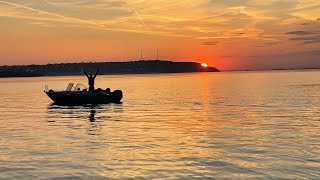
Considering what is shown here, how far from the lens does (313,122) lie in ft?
111

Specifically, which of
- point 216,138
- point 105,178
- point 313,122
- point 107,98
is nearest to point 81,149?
point 105,178

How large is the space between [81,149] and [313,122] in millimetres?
21558

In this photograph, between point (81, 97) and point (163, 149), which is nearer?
point (163, 149)

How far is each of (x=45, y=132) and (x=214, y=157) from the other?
50.2ft

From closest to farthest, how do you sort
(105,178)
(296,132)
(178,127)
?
(105,178) → (296,132) → (178,127)

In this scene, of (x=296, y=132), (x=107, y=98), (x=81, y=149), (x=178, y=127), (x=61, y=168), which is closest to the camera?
(x=61, y=168)

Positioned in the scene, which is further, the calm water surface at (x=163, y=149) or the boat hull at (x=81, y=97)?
the boat hull at (x=81, y=97)

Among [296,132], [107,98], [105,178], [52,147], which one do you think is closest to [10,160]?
[52,147]

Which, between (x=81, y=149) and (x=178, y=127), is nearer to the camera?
(x=81, y=149)

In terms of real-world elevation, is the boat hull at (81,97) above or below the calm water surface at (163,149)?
above

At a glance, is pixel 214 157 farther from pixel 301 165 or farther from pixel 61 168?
pixel 61 168

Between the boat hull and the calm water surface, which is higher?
the boat hull

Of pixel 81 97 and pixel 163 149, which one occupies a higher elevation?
pixel 81 97

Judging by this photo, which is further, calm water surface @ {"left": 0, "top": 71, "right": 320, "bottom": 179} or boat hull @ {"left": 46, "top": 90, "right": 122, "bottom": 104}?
boat hull @ {"left": 46, "top": 90, "right": 122, "bottom": 104}
